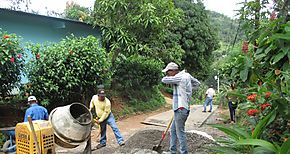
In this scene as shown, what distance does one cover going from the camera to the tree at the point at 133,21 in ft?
36.4

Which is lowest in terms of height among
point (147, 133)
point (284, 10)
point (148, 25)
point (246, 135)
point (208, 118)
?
point (208, 118)

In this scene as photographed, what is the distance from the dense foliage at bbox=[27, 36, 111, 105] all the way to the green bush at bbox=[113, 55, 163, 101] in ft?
11.9

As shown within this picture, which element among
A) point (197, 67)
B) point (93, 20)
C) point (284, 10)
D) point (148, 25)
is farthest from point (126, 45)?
point (197, 67)

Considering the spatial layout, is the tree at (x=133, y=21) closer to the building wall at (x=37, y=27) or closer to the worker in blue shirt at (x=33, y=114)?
the building wall at (x=37, y=27)

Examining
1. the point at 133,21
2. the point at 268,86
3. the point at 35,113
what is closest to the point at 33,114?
the point at 35,113

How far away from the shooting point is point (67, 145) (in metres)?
5.31

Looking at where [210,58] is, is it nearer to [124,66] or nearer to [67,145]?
[124,66]

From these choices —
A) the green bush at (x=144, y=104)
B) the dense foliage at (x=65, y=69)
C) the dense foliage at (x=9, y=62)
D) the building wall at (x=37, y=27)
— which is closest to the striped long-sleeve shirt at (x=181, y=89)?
the dense foliage at (x=9, y=62)

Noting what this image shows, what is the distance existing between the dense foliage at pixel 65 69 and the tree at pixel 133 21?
1.54 m

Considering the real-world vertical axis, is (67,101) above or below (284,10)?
below

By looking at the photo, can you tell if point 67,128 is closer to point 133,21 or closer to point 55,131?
point 55,131

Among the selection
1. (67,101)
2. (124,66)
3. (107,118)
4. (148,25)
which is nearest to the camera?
(107,118)

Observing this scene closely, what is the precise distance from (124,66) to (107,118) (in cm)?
735

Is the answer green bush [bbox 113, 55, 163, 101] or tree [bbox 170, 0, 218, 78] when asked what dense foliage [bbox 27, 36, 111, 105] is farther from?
tree [bbox 170, 0, 218, 78]
